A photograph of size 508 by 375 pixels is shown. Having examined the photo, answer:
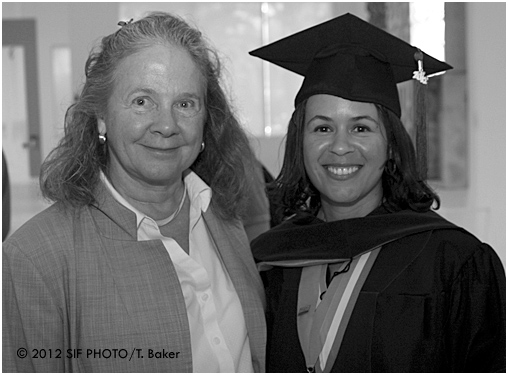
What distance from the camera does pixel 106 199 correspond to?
73.0 inches

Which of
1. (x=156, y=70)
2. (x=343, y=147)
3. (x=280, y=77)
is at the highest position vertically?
(x=280, y=77)

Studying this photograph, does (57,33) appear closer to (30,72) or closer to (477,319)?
(30,72)

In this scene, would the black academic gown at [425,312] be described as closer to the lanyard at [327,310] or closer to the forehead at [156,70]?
the lanyard at [327,310]

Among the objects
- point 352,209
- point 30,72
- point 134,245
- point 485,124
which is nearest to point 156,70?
point 134,245

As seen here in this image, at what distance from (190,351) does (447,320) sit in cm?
74

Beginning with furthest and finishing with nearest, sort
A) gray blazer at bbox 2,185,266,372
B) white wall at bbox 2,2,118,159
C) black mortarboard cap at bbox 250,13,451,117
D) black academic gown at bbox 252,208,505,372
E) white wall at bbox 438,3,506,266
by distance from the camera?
white wall at bbox 2,2,118,159
white wall at bbox 438,3,506,266
black mortarboard cap at bbox 250,13,451,117
black academic gown at bbox 252,208,505,372
gray blazer at bbox 2,185,266,372

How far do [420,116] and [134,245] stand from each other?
111 centimetres

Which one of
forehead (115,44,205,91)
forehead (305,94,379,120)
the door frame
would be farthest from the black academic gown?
the door frame

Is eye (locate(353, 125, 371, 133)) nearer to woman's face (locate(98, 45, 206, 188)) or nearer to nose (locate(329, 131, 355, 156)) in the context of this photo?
nose (locate(329, 131, 355, 156))

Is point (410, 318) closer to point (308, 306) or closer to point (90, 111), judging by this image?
point (308, 306)

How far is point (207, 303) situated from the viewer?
1.85 meters

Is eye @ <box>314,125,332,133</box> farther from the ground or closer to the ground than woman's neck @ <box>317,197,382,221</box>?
farther from the ground

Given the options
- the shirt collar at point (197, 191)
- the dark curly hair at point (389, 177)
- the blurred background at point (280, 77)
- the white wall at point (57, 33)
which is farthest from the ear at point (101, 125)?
the white wall at point (57, 33)

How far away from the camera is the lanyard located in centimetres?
185
